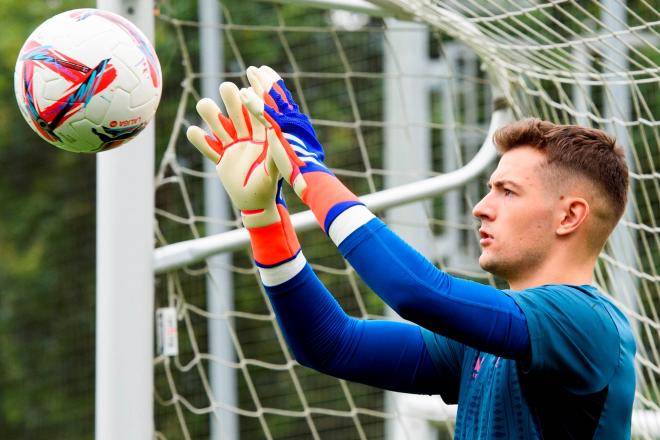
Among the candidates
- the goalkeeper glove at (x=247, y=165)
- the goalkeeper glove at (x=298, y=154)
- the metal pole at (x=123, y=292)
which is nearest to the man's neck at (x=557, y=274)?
the goalkeeper glove at (x=298, y=154)

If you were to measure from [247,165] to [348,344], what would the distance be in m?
0.49

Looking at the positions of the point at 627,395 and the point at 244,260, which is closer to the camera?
the point at 627,395

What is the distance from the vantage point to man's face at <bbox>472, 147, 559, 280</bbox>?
262 centimetres

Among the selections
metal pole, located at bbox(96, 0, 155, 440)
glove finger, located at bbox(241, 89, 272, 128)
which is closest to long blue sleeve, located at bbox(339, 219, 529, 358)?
glove finger, located at bbox(241, 89, 272, 128)

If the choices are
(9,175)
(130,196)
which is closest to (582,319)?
(130,196)

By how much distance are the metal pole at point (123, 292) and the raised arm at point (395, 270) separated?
42.6 inches

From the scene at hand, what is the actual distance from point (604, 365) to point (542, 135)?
521 mm

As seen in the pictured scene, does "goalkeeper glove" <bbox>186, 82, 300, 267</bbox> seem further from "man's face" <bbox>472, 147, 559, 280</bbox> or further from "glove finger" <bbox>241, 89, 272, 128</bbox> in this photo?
"man's face" <bbox>472, 147, 559, 280</bbox>

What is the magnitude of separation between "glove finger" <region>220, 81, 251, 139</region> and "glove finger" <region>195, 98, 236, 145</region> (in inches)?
1.1

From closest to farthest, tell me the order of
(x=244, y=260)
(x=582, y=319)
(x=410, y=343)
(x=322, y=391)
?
(x=582, y=319) → (x=410, y=343) → (x=322, y=391) → (x=244, y=260)

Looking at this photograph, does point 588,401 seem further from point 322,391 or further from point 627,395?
point 322,391

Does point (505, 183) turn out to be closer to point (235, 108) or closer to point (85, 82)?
point (235, 108)

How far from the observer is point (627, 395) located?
8.32 feet

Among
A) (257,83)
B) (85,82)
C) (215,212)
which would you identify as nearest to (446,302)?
(257,83)
